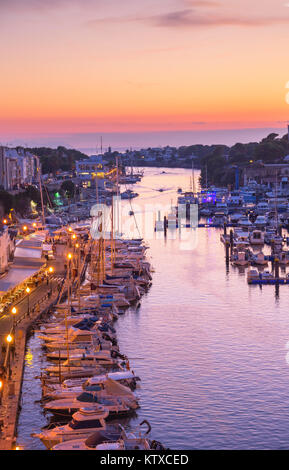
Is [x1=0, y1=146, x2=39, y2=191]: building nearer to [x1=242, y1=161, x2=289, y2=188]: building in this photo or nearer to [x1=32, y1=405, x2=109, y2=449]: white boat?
[x1=242, y1=161, x2=289, y2=188]: building

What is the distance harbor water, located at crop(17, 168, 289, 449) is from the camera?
12.3 metres

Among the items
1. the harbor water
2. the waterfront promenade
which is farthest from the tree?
the harbor water

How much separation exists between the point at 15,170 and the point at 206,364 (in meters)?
53.2

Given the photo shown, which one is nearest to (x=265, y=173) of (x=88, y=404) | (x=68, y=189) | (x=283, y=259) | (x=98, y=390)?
(x=68, y=189)

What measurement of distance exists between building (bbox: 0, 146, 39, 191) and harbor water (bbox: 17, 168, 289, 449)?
34.8m

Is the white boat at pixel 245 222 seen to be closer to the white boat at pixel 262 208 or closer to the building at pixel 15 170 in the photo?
the white boat at pixel 262 208

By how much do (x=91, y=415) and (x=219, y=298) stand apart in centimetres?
1335

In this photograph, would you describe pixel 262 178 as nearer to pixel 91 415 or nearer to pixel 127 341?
pixel 127 341

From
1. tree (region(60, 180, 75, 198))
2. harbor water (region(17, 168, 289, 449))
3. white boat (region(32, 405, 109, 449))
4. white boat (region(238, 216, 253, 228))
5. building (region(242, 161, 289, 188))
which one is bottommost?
harbor water (region(17, 168, 289, 449))

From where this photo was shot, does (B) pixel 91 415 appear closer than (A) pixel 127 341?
Yes

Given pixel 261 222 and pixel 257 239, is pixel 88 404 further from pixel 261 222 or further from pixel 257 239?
pixel 261 222

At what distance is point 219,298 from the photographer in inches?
965

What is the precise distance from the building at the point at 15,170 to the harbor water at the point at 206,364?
34.8 meters
